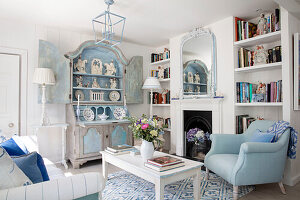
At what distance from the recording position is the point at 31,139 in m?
2.35

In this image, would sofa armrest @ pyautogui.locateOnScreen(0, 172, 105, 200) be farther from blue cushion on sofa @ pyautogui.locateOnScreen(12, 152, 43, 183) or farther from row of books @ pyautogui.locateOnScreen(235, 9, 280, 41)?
row of books @ pyautogui.locateOnScreen(235, 9, 280, 41)

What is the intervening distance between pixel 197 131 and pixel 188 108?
0.47 metres

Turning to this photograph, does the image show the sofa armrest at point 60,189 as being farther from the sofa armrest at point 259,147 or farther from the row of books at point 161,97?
the row of books at point 161,97

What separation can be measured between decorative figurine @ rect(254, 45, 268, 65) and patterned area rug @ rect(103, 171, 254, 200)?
1763 mm

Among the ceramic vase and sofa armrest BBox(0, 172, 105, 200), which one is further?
the ceramic vase

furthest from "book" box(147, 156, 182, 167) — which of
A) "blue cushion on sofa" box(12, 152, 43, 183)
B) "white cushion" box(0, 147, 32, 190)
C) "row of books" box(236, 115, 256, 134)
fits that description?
"row of books" box(236, 115, 256, 134)

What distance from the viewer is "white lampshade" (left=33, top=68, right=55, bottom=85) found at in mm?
3096

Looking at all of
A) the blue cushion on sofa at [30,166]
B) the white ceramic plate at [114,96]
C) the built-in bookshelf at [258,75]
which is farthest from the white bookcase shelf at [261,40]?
the blue cushion on sofa at [30,166]

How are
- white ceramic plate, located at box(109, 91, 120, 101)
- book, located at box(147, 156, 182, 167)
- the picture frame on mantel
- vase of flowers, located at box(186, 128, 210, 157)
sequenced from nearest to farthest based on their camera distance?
1. book, located at box(147, 156, 182, 167)
2. the picture frame on mantel
3. vase of flowers, located at box(186, 128, 210, 157)
4. white ceramic plate, located at box(109, 91, 120, 101)

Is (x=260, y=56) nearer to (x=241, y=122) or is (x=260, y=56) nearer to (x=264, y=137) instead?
(x=241, y=122)

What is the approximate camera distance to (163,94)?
15.1 ft

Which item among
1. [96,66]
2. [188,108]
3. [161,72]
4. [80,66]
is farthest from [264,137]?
[80,66]

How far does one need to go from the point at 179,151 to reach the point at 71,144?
81.4 inches

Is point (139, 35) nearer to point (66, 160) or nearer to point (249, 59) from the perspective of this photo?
point (249, 59)
